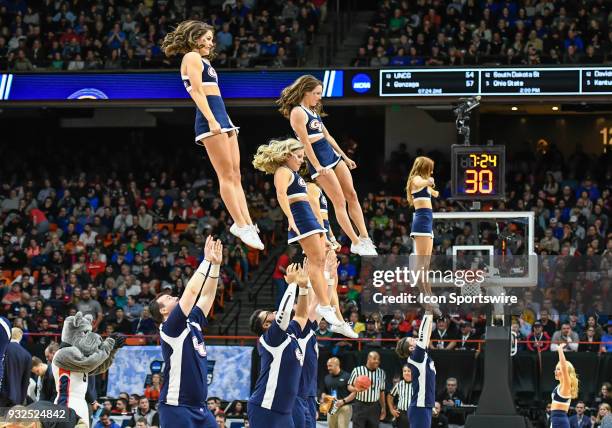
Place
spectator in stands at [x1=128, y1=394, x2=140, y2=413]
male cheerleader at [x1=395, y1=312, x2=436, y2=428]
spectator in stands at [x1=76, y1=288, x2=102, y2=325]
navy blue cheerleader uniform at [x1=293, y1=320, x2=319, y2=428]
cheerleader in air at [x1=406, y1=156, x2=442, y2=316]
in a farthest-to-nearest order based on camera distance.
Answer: spectator in stands at [x1=76, y1=288, x2=102, y2=325]
spectator in stands at [x1=128, y1=394, x2=140, y2=413]
male cheerleader at [x1=395, y1=312, x2=436, y2=428]
cheerleader in air at [x1=406, y1=156, x2=442, y2=316]
navy blue cheerleader uniform at [x1=293, y1=320, x2=319, y2=428]

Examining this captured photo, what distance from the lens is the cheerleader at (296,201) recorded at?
11.3 m

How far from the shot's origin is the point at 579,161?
27.1 meters

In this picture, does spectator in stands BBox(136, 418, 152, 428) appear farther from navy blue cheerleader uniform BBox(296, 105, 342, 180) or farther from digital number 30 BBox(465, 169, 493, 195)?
navy blue cheerleader uniform BBox(296, 105, 342, 180)

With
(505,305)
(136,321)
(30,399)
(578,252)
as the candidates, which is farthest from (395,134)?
(30,399)

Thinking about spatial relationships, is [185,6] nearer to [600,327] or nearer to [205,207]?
[205,207]

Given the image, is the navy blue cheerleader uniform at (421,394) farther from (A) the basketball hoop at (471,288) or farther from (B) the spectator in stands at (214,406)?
(B) the spectator in stands at (214,406)

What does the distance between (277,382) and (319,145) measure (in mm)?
2855

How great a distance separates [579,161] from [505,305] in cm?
1088

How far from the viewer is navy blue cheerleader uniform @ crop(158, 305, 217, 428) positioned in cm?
931

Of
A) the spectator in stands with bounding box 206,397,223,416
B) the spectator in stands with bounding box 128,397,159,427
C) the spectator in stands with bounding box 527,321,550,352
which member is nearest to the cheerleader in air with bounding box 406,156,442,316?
the spectator in stands with bounding box 206,397,223,416

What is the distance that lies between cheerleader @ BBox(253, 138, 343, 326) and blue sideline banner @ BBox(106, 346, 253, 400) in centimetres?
852

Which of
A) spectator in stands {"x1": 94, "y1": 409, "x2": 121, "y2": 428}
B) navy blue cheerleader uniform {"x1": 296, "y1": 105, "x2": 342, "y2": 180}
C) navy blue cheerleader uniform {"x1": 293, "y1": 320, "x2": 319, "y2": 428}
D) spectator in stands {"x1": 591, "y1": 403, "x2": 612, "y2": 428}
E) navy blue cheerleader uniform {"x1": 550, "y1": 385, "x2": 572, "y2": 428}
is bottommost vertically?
spectator in stands {"x1": 94, "y1": 409, "x2": 121, "y2": 428}

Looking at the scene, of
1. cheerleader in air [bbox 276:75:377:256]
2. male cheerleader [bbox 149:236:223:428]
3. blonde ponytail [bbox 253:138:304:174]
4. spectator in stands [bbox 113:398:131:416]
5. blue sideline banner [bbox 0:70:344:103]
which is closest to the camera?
male cheerleader [bbox 149:236:223:428]

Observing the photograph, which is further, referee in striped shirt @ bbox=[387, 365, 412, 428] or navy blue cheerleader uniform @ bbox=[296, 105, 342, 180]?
referee in striped shirt @ bbox=[387, 365, 412, 428]
